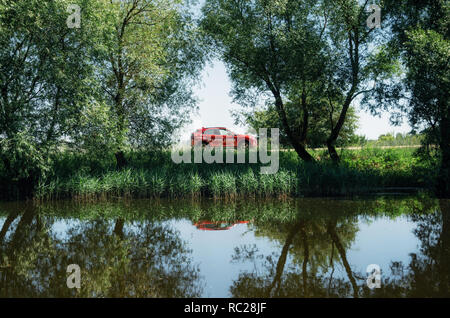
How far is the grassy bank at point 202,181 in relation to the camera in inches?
543

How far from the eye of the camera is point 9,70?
1311 centimetres

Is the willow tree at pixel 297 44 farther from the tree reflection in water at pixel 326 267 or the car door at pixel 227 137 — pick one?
the tree reflection in water at pixel 326 267

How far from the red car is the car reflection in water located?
12.6 metres

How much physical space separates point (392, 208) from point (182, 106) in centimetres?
1092

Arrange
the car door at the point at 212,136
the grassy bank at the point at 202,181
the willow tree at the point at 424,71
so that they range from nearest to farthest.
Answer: the willow tree at the point at 424,71, the grassy bank at the point at 202,181, the car door at the point at 212,136

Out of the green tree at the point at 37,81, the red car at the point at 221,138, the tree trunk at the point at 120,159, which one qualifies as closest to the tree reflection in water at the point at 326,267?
the green tree at the point at 37,81

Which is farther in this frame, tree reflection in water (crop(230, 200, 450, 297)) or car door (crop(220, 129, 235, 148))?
car door (crop(220, 129, 235, 148))

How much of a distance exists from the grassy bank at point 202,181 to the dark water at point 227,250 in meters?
2.02

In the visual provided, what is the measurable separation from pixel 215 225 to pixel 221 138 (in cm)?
1375

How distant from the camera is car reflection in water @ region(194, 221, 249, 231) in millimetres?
8922

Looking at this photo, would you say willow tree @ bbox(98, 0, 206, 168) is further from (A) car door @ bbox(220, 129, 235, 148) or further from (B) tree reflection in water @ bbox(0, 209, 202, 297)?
(B) tree reflection in water @ bbox(0, 209, 202, 297)

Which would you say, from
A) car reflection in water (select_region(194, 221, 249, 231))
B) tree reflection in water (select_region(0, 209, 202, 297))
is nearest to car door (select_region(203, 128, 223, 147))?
car reflection in water (select_region(194, 221, 249, 231))

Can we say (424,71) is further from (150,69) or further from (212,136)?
(212,136)
